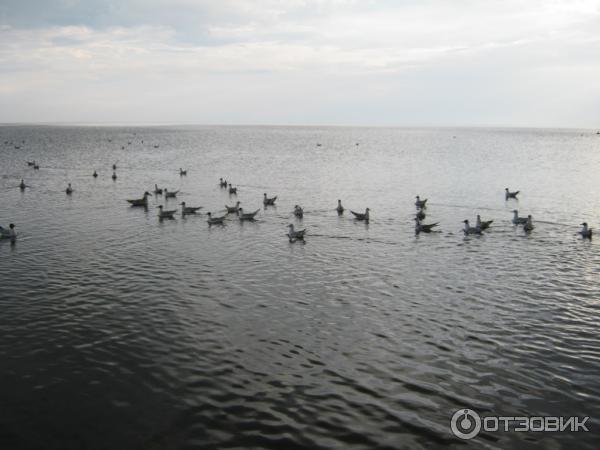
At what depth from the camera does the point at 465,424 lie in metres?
12.5

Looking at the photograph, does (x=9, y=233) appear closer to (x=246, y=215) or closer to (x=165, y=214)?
(x=165, y=214)

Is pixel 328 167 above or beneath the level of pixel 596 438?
above

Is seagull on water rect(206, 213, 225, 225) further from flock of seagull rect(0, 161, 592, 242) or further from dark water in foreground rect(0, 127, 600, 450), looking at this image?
dark water in foreground rect(0, 127, 600, 450)

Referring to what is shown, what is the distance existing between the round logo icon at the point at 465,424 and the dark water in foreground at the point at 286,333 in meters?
0.25

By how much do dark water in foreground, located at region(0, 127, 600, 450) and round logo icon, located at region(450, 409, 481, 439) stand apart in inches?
9.7

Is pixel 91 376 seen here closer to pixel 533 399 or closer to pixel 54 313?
pixel 54 313

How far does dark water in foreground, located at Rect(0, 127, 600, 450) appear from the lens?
12516 mm

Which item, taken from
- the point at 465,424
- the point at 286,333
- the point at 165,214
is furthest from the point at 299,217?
the point at 465,424

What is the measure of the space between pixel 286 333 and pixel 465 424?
7388mm

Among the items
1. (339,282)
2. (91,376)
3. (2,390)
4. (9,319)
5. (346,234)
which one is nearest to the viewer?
(2,390)

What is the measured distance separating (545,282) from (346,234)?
1460 cm

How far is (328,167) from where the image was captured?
87375mm

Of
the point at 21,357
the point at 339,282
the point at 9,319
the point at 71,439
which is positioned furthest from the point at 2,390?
the point at 339,282

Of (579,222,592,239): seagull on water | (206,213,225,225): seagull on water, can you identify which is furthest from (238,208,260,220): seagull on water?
(579,222,592,239): seagull on water
